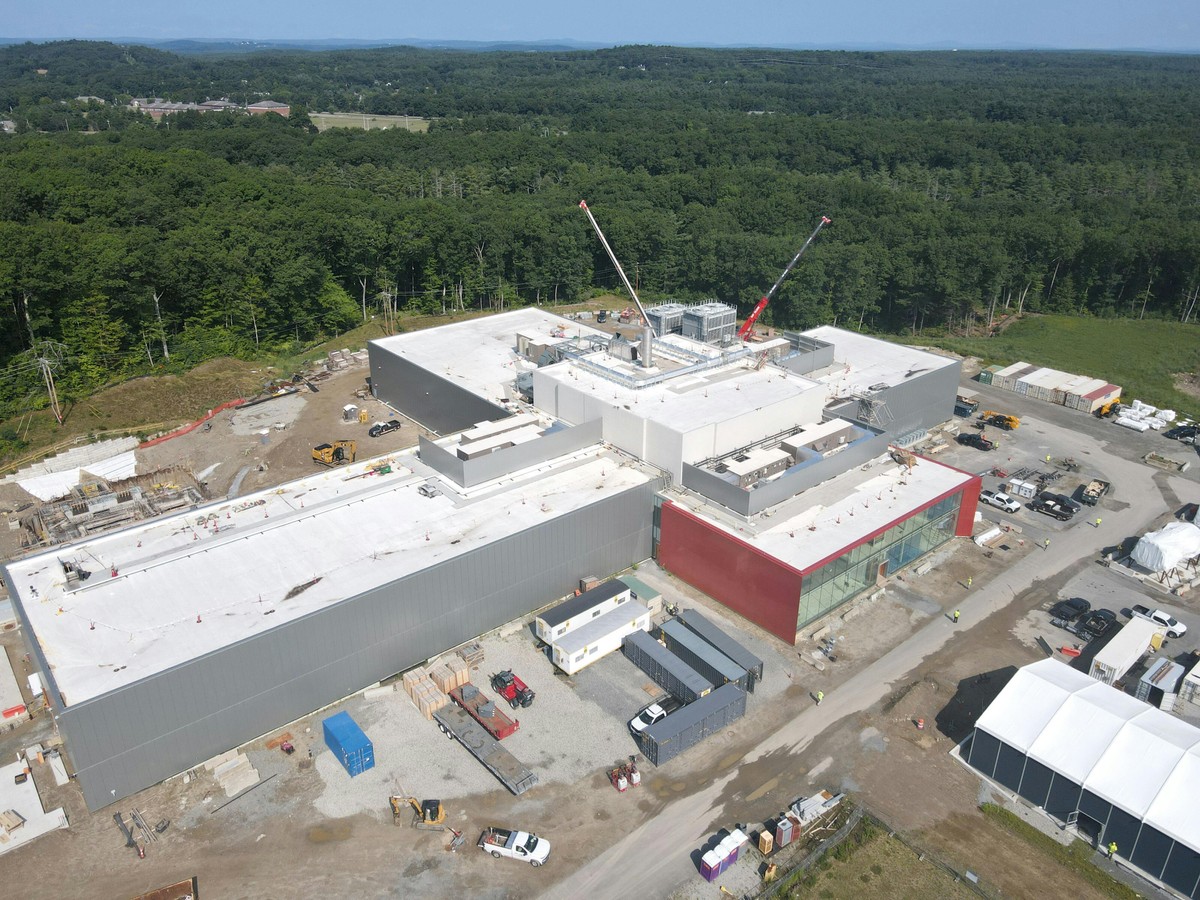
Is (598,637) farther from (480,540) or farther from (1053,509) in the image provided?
(1053,509)

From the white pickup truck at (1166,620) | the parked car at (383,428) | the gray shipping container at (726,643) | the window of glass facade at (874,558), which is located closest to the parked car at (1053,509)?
the window of glass facade at (874,558)

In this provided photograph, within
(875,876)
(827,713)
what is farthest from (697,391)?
(875,876)

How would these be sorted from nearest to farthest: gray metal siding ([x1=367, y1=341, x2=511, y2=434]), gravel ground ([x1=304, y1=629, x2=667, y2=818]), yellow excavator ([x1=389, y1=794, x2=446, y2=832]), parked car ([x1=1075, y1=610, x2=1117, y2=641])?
yellow excavator ([x1=389, y1=794, x2=446, y2=832]), gravel ground ([x1=304, y1=629, x2=667, y2=818]), parked car ([x1=1075, y1=610, x2=1117, y2=641]), gray metal siding ([x1=367, y1=341, x2=511, y2=434])

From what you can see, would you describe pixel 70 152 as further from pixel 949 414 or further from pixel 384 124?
pixel 384 124

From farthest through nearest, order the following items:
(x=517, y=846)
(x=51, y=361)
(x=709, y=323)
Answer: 1. (x=51, y=361)
2. (x=709, y=323)
3. (x=517, y=846)

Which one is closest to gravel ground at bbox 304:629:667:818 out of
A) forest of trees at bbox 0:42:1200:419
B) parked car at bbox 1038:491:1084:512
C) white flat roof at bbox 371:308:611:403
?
white flat roof at bbox 371:308:611:403

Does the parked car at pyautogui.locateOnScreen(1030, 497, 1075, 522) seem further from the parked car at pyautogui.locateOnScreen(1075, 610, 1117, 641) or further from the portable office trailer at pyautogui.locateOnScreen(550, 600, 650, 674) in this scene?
the portable office trailer at pyautogui.locateOnScreen(550, 600, 650, 674)
